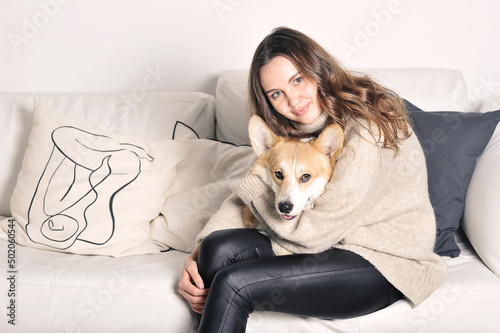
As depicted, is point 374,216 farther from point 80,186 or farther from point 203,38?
point 203,38

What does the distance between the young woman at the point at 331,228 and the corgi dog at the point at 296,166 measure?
39 millimetres

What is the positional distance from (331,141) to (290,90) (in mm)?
214

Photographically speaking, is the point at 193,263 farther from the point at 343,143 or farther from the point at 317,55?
the point at 317,55

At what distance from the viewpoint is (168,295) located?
159cm

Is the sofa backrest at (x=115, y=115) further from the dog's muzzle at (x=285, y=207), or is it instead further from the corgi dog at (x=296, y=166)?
the dog's muzzle at (x=285, y=207)

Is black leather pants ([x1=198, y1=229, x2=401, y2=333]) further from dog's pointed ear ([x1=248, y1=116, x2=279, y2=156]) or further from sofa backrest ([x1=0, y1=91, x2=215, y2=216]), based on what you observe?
sofa backrest ([x1=0, y1=91, x2=215, y2=216])

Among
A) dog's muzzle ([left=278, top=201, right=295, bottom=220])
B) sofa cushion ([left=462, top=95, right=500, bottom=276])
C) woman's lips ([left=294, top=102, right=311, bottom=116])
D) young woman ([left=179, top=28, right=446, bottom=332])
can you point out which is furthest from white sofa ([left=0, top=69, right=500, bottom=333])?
woman's lips ([left=294, top=102, right=311, bottom=116])

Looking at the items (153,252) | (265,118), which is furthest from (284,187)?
(153,252)

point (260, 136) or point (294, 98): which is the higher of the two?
point (294, 98)

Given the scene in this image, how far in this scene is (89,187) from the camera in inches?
78.2

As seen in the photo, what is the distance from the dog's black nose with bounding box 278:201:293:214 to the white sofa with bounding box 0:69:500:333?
1.12 ft

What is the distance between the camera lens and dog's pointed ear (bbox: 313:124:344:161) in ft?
4.63

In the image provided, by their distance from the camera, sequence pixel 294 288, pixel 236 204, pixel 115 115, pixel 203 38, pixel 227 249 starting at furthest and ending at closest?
pixel 203 38 < pixel 115 115 < pixel 236 204 < pixel 227 249 < pixel 294 288

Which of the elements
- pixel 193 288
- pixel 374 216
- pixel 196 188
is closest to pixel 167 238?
pixel 196 188
